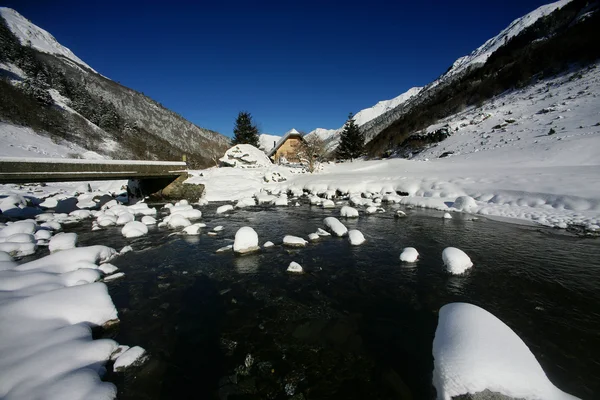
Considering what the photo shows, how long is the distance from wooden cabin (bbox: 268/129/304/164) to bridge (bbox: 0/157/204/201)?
24128 mm

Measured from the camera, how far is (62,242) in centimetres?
728

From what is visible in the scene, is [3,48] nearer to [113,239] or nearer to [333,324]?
[113,239]

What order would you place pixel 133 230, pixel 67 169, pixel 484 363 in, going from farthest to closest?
pixel 67 169 → pixel 133 230 → pixel 484 363

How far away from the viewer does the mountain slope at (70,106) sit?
146 ft

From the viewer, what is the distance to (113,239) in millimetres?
8695

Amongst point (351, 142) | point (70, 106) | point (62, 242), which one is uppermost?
point (70, 106)

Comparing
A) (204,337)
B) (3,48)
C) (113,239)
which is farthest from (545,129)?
(3,48)

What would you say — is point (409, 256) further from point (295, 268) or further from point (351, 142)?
point (351, 142)

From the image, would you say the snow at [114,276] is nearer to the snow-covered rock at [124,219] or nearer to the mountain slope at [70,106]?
the snow-covered rock at [124,219]

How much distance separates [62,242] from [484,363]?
10.3 m

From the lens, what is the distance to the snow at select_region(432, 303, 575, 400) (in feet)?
7.21

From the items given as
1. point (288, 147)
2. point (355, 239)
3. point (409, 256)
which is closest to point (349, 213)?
point (355, 239)

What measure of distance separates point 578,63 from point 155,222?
47959mm

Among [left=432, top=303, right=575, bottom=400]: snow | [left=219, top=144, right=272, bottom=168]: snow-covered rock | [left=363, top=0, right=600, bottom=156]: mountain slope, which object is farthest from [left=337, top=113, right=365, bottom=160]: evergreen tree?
[left=432, top=303, right=575, bottom=400]: snow
